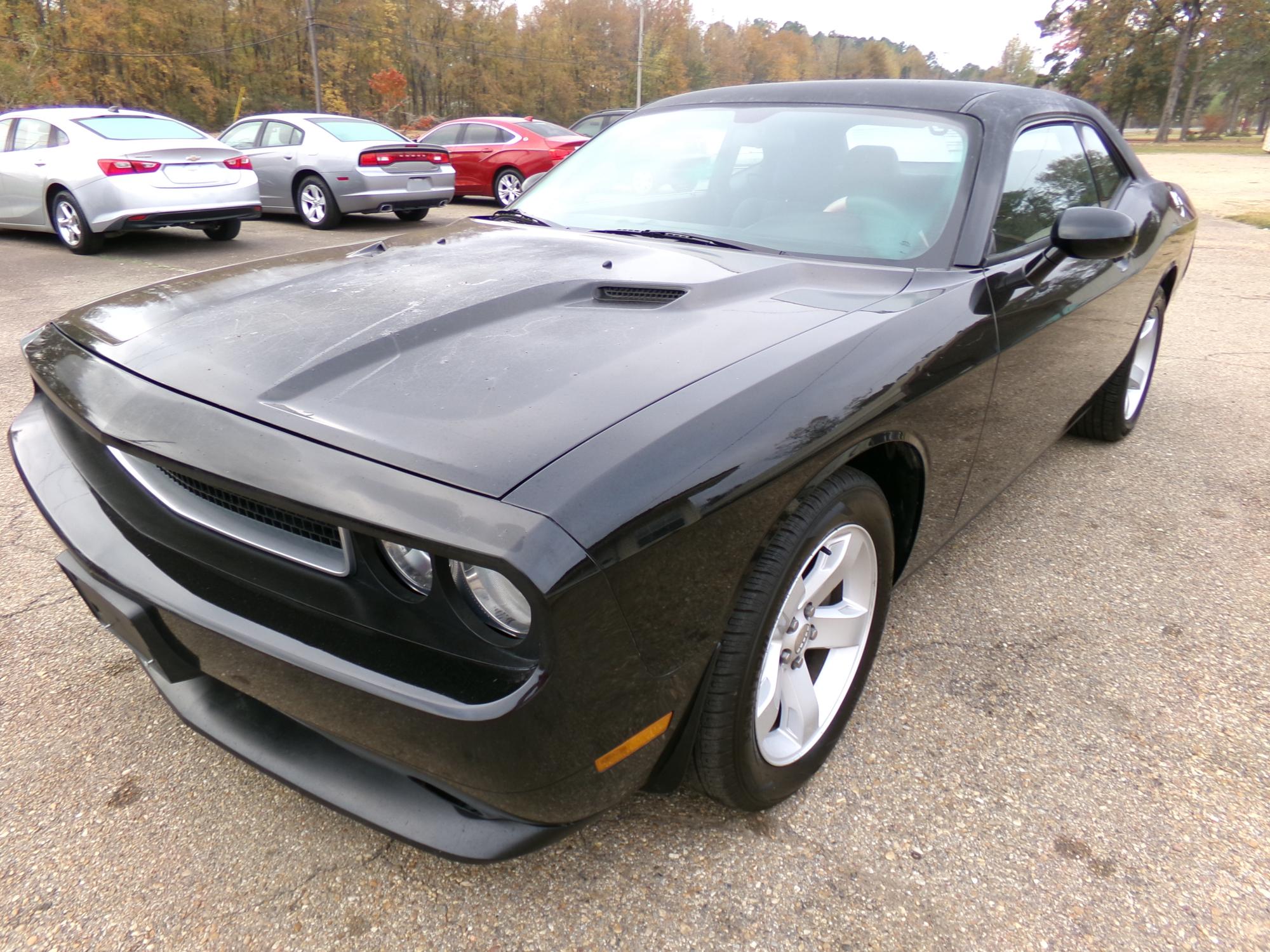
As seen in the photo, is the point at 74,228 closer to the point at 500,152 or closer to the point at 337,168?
the point at 337,168

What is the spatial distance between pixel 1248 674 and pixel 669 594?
6.48 feet

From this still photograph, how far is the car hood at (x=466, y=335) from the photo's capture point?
4.38ft

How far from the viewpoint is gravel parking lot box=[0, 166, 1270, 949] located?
1.55 meters

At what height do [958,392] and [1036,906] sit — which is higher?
[958,392]

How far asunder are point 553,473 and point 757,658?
0.58 metres

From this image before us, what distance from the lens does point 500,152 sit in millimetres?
12531

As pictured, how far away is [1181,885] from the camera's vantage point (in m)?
1.65

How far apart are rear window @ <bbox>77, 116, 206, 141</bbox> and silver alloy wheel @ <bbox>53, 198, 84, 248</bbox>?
783 millimetres

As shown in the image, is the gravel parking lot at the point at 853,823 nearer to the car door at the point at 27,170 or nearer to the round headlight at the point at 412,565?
the round headlight at the point at 412,565

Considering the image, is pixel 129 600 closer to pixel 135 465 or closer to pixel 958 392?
pixel 135 465

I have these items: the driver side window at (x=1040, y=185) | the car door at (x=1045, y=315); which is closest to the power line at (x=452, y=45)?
the driver side window at (x=1040, y=185)

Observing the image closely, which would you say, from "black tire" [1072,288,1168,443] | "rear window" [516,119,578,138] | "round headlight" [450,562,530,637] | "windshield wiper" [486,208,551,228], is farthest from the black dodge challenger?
"rear window" [516,119,578,138]

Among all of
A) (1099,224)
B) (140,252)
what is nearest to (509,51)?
(140,252)

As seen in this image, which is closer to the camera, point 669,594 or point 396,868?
point 669,594
